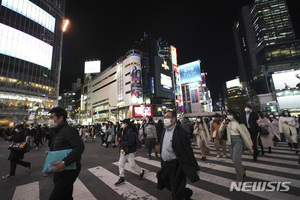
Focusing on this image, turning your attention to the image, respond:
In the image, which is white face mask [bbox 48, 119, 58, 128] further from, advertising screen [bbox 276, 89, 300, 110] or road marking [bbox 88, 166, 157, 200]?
advertising screen [bbox 276, 89, 300, 110]

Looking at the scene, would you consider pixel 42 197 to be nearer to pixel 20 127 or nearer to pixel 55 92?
pixel 20 127

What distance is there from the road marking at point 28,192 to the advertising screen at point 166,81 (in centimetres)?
6271

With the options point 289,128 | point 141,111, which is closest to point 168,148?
point 289,128

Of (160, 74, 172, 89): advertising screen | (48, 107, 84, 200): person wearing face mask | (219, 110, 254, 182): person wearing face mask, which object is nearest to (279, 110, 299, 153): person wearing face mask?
(219, 110, 254, 182): person wearing face mask

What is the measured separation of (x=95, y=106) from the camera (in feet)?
286

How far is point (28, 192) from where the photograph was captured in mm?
3639

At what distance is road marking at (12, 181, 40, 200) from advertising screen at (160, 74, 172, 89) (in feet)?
206

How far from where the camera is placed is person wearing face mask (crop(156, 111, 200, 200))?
243 centimetres

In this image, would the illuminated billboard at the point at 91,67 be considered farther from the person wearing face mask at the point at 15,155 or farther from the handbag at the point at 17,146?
the handbag at the point at 17,146

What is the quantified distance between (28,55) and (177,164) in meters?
50.7

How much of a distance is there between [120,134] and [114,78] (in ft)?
238

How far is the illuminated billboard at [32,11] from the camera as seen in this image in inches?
1435

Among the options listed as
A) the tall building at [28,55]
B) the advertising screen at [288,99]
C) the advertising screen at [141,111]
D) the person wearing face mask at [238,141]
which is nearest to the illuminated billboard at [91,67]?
the tall building at [28,55]

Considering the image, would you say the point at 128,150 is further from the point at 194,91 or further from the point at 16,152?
the point at 194,91
